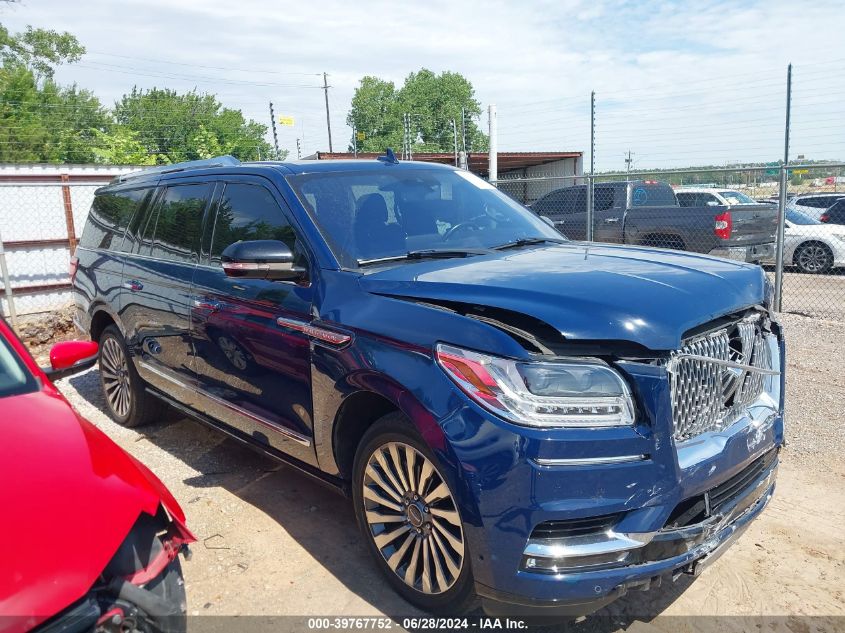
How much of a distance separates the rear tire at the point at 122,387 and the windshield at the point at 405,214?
2507mm

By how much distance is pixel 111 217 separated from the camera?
17.8 feet

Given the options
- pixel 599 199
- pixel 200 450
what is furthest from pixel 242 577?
pixel 599 199

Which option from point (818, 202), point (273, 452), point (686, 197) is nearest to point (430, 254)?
point (273, 452)

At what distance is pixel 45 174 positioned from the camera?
35.3 feet

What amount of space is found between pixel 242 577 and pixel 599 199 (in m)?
11.2

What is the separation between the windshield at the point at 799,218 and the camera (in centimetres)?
1332

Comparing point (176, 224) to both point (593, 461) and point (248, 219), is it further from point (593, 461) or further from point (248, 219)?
point (593, 461)

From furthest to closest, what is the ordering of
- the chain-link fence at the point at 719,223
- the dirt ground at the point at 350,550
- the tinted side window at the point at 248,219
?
the chain-link fence at the point at 719,223 < the tinted side window at the point at 248,219 < the dirt ground at the point at 350,550

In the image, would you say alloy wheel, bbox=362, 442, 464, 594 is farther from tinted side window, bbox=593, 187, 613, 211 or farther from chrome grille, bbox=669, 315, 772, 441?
tinted side window, bbox=593, 187, 613, 211

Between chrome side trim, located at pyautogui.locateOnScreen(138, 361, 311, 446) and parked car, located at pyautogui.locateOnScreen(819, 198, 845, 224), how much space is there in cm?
1336

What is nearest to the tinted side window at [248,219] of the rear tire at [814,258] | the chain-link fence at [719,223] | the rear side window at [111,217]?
the rear side window at [111,217]

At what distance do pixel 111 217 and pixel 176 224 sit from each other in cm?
134

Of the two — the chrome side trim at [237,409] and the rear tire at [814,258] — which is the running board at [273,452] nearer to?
the chrome side trim at [237,409]

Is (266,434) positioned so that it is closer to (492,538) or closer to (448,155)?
(492,538)
